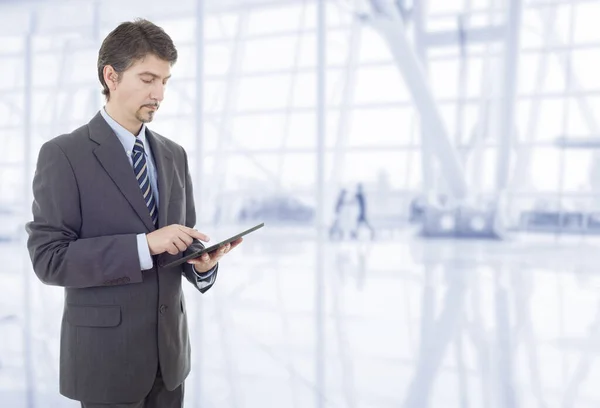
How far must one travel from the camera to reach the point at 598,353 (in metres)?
3.86

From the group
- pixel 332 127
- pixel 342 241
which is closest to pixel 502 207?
pixel 342 241

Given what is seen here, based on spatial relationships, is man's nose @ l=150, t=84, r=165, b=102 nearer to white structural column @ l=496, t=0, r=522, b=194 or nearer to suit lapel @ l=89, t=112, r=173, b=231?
suit lapel @ l=89, t=112, r=173, b=231

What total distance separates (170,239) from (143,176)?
25 centimetres

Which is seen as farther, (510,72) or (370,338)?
(510,72)

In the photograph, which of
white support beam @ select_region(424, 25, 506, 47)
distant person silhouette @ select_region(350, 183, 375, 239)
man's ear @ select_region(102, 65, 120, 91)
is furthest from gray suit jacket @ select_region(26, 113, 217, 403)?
distant person silhouette @ select_region(350, 183, 375, 239)

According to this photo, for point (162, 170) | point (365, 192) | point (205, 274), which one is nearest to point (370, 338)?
point (205, 274)

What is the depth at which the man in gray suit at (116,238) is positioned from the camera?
139 cm

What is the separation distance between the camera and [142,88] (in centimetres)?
148

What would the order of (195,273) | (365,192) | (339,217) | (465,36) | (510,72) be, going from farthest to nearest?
(365,192) → (339,217) → (465,36) → (510,72) → (195,273)

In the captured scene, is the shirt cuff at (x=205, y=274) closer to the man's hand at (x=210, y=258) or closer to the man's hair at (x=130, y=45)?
the man's hand at (x=210, y=258)

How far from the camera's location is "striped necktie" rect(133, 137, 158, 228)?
5.02 ft

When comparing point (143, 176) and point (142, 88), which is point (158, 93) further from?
point (143, 176)

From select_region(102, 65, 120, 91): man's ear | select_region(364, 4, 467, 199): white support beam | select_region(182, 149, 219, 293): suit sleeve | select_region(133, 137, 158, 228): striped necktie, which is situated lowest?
select_region(182, 149, 219, 293): suit sleeve

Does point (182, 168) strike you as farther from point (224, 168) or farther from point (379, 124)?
point (224, 168)
